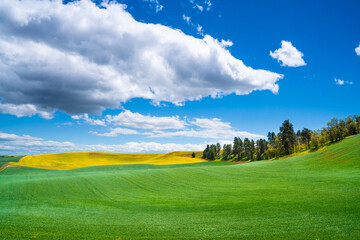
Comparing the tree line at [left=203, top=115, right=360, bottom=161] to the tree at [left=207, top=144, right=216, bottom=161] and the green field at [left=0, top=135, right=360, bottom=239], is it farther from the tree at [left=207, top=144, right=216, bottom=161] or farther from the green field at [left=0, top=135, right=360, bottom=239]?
the green field at [left=0, top=135, right=360, bottom=239]

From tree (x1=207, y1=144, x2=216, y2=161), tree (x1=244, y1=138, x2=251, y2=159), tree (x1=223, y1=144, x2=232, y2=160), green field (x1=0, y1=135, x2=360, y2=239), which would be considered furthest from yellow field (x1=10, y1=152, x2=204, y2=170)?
green field (x1=0, y1=135, x2=360, y2=239)

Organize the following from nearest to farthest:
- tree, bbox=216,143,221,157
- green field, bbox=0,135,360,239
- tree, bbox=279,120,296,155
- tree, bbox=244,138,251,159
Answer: green field, bbox=0,135,360,239, tree, bbox=279,120,296,155, tree, bbox=244,138,251,159, tree, bbox=216,143,221,157

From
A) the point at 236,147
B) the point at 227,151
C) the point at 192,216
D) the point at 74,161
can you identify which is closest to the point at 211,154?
the point at 227,151

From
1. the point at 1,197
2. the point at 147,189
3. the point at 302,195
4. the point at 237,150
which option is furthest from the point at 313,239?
the point at 237,150

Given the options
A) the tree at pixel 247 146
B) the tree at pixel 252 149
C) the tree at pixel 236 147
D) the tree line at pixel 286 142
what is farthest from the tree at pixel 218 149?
the tree at pixel 252 149

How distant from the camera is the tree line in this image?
63.2 metres

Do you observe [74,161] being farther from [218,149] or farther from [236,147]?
[236,147]

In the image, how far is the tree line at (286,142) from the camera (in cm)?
6322

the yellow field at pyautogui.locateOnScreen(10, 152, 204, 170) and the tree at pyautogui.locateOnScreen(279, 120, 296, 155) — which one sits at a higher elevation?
the tree at pyautogui.locateOnScreen(279, 120, 296, 155)

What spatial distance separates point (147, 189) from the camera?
23.7 meters

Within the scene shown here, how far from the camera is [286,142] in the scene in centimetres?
7881

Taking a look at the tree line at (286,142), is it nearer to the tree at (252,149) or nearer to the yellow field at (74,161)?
the tree at (252,149)

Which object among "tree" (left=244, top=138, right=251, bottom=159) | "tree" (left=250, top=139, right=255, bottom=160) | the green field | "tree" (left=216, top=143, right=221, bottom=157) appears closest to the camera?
the green field

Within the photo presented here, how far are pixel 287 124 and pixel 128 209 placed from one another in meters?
78.6
